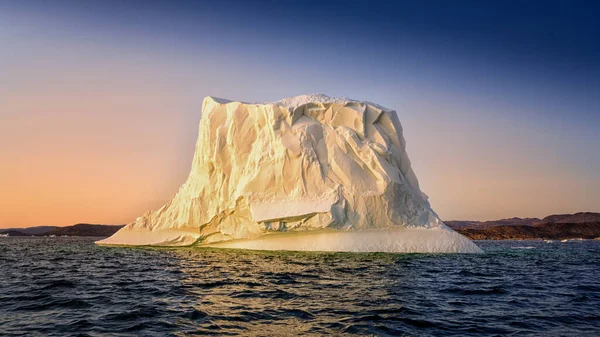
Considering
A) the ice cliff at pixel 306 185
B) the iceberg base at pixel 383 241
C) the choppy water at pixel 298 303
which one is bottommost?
the choppy water at pixel 298 303

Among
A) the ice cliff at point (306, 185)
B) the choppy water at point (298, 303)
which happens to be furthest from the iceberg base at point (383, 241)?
the choppy water at point (298, 303)

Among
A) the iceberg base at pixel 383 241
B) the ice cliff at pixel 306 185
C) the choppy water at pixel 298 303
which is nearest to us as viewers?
the choppy water at pixel 298 303

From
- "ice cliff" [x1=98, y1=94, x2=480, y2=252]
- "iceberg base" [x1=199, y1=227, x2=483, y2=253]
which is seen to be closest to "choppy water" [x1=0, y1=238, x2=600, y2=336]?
"iceberg base" [x1=199, y1=227, x2=483, y2=253]

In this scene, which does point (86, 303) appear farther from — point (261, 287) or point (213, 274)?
point (213, 274)

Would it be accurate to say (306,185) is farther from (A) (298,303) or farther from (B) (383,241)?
(A) (298,303)

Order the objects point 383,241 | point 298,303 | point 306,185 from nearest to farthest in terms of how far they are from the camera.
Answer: point 298,303 < point 383,241 < point 306,185

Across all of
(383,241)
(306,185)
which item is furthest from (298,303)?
(306,185)

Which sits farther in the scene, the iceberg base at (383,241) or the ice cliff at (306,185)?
the ice cliff at (306,185)

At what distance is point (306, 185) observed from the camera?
2692 centimetres

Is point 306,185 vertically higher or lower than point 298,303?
higher

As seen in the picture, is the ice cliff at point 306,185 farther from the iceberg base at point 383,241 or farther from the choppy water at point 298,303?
the choppy water at point 298,303

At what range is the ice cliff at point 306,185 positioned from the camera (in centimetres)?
2564

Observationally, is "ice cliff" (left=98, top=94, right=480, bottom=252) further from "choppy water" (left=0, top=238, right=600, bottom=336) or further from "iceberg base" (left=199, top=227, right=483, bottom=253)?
"choppy water" (left=0, top=238, right=600, bottom=336)

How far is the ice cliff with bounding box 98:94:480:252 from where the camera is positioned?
25.6 m
